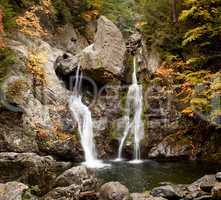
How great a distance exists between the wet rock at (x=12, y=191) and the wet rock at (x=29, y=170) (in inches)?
52.3

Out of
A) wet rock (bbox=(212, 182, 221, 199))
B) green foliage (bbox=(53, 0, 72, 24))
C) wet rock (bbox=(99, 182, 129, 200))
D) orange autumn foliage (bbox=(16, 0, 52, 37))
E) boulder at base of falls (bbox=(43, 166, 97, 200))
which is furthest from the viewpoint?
green foliage (bbox=(53, 0, 72, 24))

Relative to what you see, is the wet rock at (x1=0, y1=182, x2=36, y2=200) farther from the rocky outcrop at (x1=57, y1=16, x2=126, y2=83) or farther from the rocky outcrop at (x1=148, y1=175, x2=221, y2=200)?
the rocky outcrop at (x1=57, y1=16, x2=126, y2=83)

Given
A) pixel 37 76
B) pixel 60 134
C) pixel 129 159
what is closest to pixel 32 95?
pixel 37 76

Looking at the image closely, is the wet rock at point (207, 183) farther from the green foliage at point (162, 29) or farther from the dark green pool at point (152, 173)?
the green foliage at point (162, 29)

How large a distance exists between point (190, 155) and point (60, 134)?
6034 millimetres

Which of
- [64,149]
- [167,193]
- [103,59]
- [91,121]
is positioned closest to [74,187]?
[167,193]

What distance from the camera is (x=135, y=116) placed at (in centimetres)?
1883

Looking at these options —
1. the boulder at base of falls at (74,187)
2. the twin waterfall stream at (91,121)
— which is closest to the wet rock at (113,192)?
the boulder at base of falls at (74,187)

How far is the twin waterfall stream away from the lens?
57.8 feet

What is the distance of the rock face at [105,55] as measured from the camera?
1875cm

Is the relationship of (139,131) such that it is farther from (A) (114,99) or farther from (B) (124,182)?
(B) (124,182)

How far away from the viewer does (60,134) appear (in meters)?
16.9

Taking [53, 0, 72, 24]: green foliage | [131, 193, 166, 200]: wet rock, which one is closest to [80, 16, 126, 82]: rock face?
[53, 0, 72, 24]: green foliage

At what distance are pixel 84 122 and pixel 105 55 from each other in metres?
3.68
